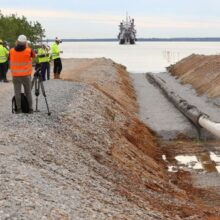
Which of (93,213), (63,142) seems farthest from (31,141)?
(93,213)

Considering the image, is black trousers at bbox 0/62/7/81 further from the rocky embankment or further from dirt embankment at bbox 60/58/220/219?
dirt embankment at bbox 60/58/220/219

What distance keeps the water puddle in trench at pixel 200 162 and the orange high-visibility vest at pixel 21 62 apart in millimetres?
5531

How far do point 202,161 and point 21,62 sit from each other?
7278mm

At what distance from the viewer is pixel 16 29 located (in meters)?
64.4

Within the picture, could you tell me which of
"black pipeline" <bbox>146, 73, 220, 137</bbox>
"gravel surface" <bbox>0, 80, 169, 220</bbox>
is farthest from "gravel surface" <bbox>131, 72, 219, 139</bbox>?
"gravel surface" <bbox>0, 80, 169, 220</bbox>

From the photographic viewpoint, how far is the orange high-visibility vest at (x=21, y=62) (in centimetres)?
1587

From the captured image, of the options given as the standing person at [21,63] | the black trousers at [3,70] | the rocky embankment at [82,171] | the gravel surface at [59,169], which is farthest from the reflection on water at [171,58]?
the standing person at [21,63]

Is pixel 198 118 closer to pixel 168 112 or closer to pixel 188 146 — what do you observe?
pixel 188 146

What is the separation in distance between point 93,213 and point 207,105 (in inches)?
927

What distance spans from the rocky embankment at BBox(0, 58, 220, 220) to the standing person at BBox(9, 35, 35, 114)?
0.92 m

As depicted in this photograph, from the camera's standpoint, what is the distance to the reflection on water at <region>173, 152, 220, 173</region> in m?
18.6

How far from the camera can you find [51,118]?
16844 millimetres

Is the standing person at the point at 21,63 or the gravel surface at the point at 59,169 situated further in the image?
the standing person at the point at 21,63

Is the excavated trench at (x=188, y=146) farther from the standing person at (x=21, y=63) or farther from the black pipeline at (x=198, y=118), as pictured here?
the standing person at (x=21, y=63)
